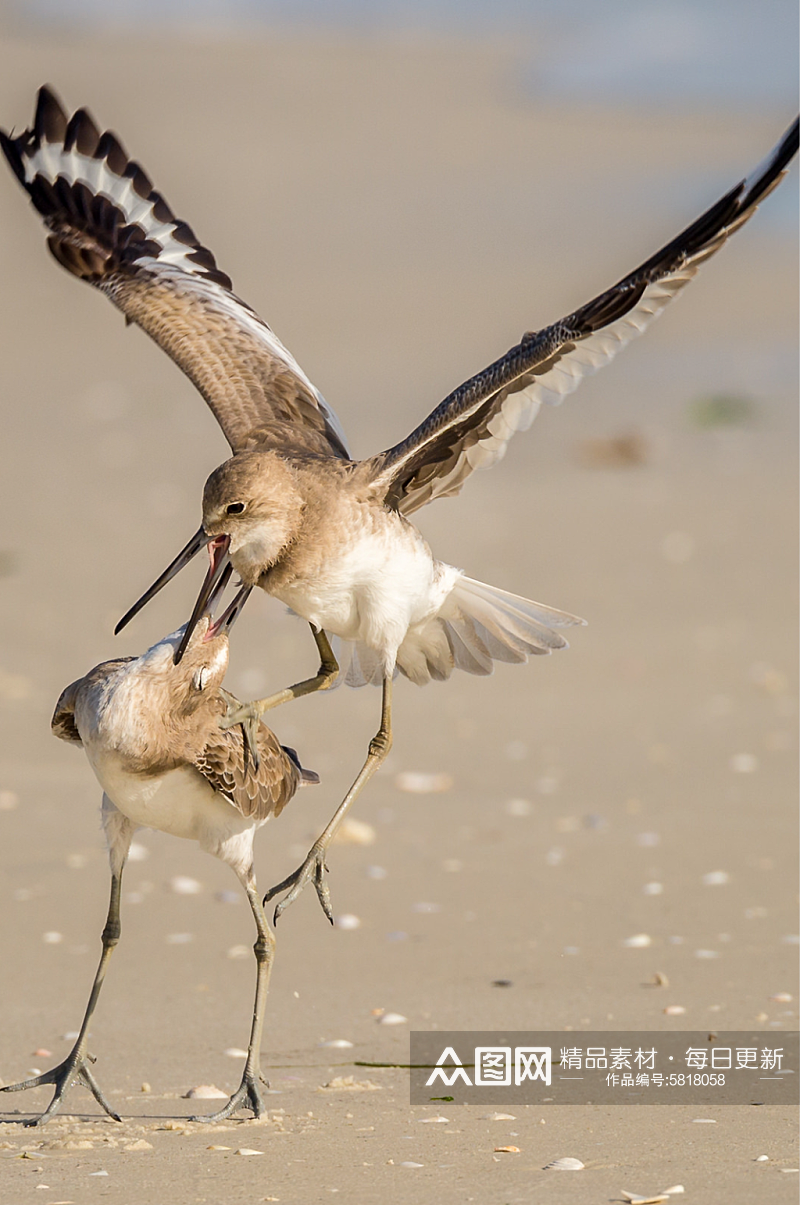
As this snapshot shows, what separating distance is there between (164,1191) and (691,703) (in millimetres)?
5116

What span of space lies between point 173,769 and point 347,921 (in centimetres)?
160

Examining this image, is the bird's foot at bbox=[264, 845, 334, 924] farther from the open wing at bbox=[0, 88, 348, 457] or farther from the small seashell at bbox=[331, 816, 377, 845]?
the small seashell at bbox=[331, 816, 377, 845]

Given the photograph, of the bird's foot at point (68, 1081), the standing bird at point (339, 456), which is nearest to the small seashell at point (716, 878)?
the standing bird at point (339, 456)

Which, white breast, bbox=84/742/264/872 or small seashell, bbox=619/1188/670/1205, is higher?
white breast, bbox=84/742/264/872

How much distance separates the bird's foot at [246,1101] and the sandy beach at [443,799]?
2.4 inches

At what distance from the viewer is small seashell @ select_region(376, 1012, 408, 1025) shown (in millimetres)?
5785

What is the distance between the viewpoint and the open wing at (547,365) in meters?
5.13

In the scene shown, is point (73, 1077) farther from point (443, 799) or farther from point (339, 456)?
point (443, 799)

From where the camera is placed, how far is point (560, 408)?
603 inches

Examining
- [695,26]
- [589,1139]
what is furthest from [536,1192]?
[695,26]

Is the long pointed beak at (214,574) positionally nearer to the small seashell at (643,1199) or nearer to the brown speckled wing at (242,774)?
the brown speckled wing at (242,774)

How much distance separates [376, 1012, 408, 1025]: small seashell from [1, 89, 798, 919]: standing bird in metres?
0.53

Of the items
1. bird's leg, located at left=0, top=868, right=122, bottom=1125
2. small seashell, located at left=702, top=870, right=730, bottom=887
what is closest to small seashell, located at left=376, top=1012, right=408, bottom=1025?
bird's leg, located at left=0, top=868, right=122, bottom=1125

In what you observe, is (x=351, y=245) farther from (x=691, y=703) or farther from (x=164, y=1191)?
(x=164, y=1191)
